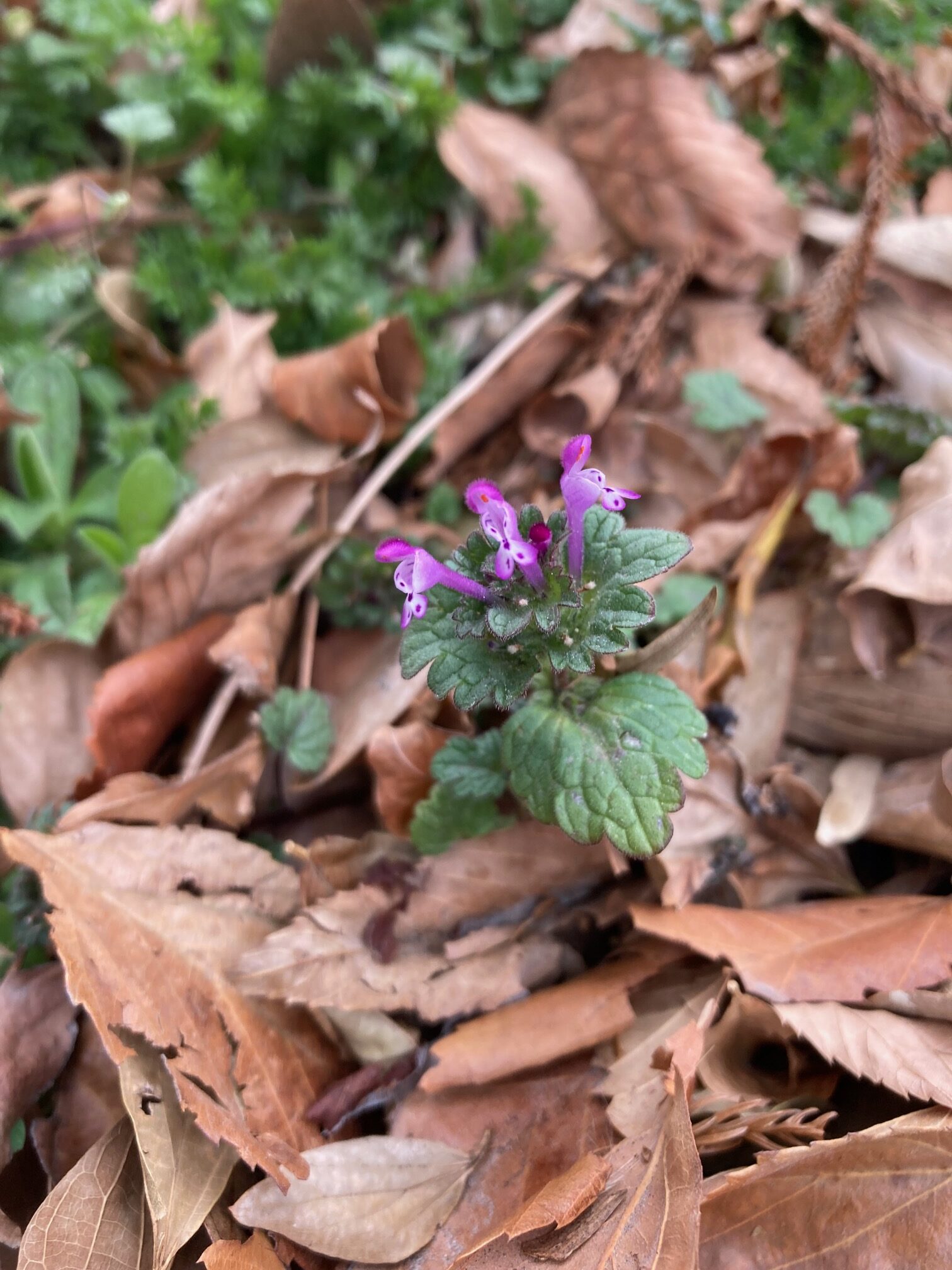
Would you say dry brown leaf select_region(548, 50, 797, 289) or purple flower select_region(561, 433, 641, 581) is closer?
purple flower select_region(561, 433, 641, 581)

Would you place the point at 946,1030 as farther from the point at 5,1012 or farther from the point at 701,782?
the point at 5,1012

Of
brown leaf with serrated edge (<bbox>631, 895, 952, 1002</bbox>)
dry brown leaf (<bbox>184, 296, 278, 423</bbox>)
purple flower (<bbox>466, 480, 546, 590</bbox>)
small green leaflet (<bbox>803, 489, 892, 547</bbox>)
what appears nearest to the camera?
purple flower (<bbox>466, 480, 546, 590</bbox>)

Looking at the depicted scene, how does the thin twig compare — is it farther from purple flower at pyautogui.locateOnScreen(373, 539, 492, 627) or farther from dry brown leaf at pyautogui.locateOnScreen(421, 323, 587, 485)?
purple flower at pyautogui.locateOnScreen(373, 539, 492, 627)

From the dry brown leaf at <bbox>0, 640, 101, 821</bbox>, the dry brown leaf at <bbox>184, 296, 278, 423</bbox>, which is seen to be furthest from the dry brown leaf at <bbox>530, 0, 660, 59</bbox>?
the dry brown leaf at <bbox>0, 640, 101, 821</bbox>

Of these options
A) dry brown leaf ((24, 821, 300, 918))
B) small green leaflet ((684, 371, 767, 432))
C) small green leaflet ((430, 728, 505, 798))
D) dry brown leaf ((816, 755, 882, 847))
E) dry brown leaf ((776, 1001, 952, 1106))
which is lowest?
dry brown leaf ((24, 821, 300, 918))

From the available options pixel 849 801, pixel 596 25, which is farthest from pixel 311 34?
pixel 849 801

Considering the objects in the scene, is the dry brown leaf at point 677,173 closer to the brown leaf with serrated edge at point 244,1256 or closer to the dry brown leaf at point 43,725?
the dry brown leaf at point 43,725

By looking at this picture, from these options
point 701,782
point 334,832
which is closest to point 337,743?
point 334,832

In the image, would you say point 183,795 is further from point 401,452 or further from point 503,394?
point 503,394
